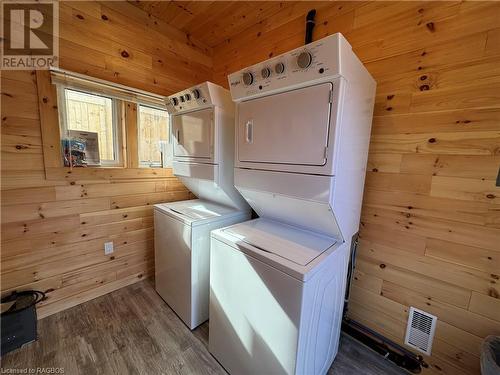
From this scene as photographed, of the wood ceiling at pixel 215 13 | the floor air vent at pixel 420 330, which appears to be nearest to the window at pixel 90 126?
the wood ceiling at pixel 215 13

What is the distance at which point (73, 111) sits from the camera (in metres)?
1.71

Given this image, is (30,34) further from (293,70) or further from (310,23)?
(310,23)

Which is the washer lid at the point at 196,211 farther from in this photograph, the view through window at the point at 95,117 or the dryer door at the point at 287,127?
the view through window at the point at 95,117

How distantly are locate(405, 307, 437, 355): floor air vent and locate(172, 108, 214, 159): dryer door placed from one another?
1.82 meters

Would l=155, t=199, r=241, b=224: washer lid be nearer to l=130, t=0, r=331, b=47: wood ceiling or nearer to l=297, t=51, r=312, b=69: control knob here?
l=297, t=51, r=312, b=69: control knob

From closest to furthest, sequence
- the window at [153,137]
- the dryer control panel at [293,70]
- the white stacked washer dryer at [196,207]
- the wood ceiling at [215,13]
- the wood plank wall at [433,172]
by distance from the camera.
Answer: the dryer control panel at [293,70], the wood plank wall at [433,172], the white stacked washer dryer at [196,207], the wood ceiling at [215,13], the window at [153,137]

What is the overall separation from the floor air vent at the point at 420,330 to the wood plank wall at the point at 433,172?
0.11 feet

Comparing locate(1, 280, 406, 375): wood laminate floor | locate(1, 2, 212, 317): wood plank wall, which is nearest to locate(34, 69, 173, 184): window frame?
locate(1, 2, 212, 317): wood plank wall

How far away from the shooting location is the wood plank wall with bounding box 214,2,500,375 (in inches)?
44.5

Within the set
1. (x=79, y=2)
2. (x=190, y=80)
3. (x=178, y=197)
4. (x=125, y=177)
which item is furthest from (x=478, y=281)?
(x=79, y=2)

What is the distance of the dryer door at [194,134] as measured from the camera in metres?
1.66

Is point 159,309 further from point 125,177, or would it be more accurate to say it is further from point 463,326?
point 463,326

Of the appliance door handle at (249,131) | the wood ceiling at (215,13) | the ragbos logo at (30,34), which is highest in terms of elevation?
the wood ceiling at (215,13)

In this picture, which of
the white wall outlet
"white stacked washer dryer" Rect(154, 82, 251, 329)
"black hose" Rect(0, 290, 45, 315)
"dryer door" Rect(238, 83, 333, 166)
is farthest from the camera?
the white wall outlet
